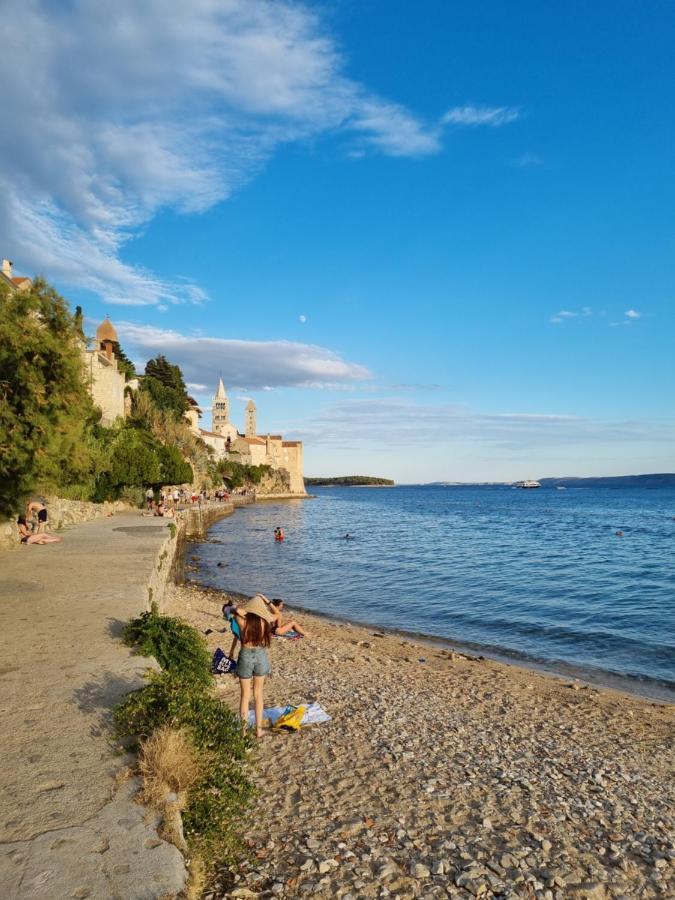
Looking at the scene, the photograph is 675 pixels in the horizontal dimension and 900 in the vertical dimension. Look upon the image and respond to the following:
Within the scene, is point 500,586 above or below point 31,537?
below

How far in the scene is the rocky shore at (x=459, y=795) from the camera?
4629mm

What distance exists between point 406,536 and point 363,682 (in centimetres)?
3721

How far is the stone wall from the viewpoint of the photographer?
1802 centimetres

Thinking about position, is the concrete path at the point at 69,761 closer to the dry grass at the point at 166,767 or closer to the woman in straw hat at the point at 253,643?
the dry grass at the point at 166,767

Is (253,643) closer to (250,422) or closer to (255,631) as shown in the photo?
(255,631)

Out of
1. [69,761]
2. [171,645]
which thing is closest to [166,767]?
[69,761]

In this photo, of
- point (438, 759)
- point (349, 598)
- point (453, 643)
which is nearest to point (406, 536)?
point (349, 598)

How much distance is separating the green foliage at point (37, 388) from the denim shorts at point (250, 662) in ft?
29.5

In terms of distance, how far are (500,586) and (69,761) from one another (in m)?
21.9

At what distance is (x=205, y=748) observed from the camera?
523 centimetres

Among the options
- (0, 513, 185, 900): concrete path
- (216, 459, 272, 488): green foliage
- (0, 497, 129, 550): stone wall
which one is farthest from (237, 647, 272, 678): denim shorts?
(216, 459, 272, 488): green foliage

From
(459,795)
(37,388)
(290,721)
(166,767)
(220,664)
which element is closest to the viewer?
(166,767)

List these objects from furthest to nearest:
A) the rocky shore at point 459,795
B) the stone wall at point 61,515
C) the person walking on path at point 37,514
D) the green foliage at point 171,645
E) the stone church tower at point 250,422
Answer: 1. the stone church tower at point 250,422
2. the person walking on path at point 37,514
3. the stone wall at point 61,515
4. the green foliage at point 171,645
5. the rocky shore at point 459,795

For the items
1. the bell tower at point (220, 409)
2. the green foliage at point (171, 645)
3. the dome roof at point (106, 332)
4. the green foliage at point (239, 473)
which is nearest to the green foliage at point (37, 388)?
the green foliage at point (171, 645)
